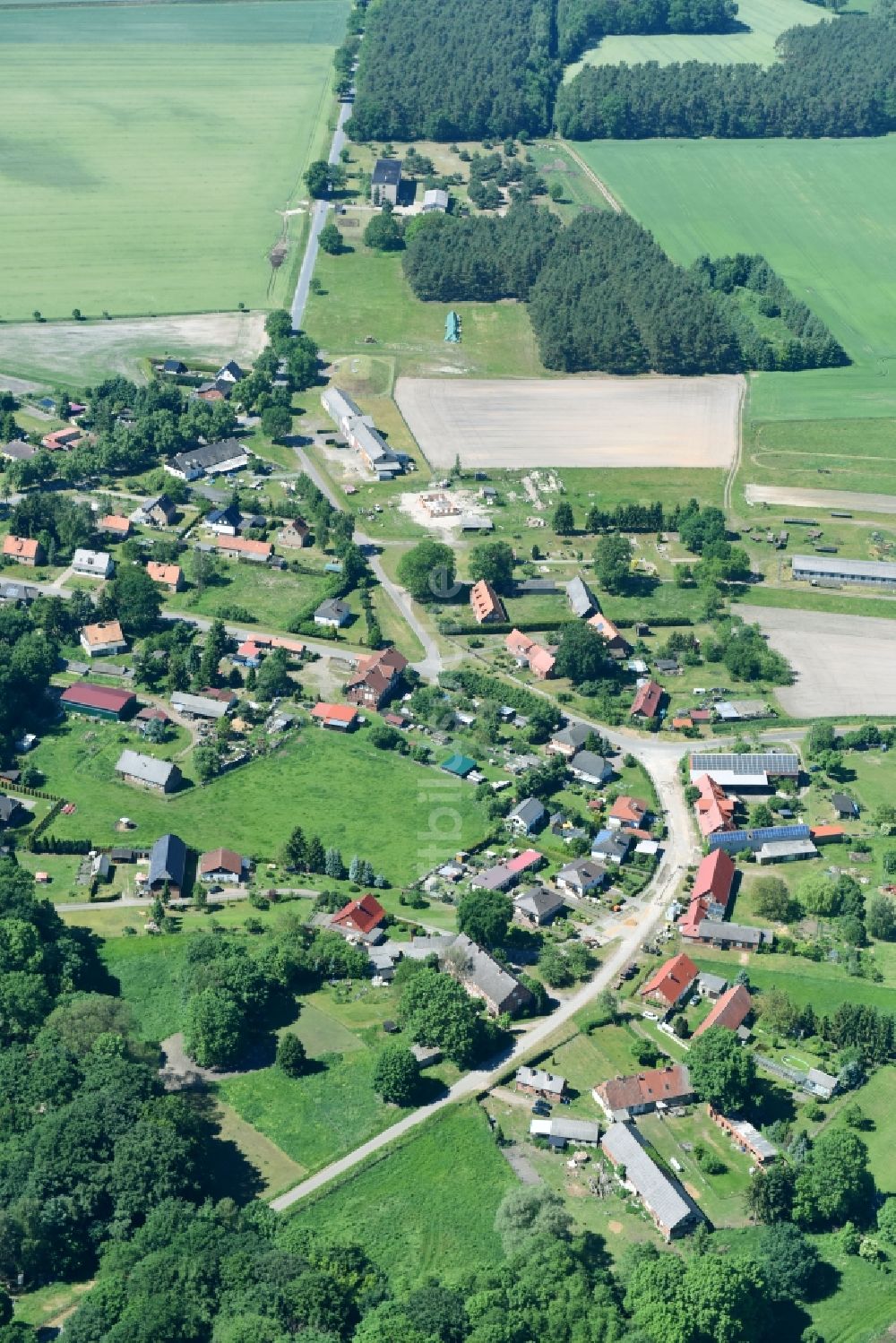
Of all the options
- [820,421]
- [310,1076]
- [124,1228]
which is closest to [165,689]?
[310,1076]

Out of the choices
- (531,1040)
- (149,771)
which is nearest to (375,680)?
(149,771)

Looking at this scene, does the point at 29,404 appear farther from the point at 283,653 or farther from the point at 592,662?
the point at 592,662

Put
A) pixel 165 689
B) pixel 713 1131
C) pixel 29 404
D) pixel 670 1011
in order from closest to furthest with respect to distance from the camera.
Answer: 1. pixel 713 1131
2. pixel 670 1011
3. pixel 165 689
4. pixel 29 404

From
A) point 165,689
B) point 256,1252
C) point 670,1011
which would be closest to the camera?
point 256,1252

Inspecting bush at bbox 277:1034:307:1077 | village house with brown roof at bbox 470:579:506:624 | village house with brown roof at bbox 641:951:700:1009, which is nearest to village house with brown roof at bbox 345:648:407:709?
village house with brown roof at bbox 470:579:506:624

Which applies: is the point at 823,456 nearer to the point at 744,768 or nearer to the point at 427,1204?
the point at 744,768

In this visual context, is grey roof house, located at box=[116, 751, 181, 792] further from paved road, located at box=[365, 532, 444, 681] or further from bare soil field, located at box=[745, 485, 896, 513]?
bare soil field, located at box=[745, 485, 896, 513]
